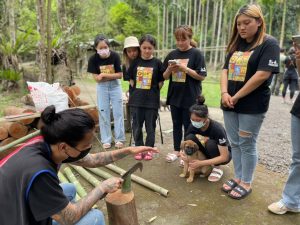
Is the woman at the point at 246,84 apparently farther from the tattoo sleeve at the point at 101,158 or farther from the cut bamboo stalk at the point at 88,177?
the cut bamboo stalk at the point at 88,177

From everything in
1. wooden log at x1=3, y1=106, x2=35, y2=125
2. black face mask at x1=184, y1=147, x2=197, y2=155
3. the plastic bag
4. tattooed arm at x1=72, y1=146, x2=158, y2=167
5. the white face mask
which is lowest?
black face mask at x1=184, y1=147, x2=197, y2=155

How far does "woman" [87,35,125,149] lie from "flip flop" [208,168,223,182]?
1.64 metres

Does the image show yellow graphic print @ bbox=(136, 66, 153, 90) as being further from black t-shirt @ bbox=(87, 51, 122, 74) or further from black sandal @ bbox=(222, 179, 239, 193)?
black sandal @ bbox=(222, 179, 239, 193)

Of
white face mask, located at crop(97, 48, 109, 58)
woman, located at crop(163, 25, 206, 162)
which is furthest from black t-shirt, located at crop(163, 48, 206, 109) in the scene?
white face mask, located at crop(97, 48, 109, 58)

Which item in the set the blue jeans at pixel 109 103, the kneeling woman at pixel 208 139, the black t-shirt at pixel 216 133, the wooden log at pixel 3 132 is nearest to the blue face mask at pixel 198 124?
the kneeling woman at pixel 208 139

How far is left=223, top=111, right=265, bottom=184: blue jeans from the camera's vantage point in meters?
2.85

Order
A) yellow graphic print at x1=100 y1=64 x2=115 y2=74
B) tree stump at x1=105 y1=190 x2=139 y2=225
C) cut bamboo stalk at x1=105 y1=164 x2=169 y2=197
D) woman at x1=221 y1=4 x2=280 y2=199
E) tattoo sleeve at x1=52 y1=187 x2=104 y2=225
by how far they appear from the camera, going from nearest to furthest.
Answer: tattoo sleeve at x1=52 y1=187 x2=104 y2=225, tree stump at x1=105 y1=190 x2=139 y2=225, woman at x1=221 y1=4 x2=280 y2=199, cut bamboo stalk at x1=105 y1=164 x2=169 y2=197, yellow graphic print at x1=100 y1=64 x2=115 y2=74

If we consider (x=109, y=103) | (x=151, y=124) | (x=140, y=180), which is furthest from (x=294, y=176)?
(x=109, y=103)

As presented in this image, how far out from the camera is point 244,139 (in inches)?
115

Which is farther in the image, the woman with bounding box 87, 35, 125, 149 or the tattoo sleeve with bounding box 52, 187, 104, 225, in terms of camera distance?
the woman with bounding box 87, 35, 125, 149

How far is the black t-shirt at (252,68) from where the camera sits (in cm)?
264

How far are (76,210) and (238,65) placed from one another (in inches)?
80.3

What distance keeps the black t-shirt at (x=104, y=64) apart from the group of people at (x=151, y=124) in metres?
0.02

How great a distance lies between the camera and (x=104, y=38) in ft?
14.0
